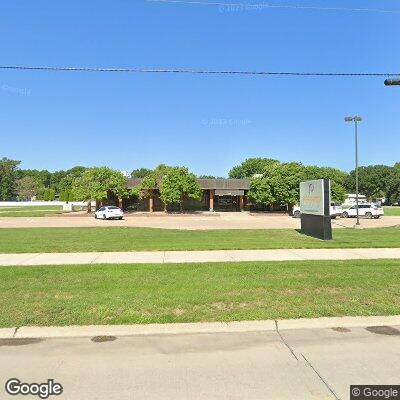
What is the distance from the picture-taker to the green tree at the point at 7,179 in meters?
122

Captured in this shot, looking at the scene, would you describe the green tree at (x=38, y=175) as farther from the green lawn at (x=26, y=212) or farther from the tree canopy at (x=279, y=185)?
the tree canopy at (x=279, y=185)

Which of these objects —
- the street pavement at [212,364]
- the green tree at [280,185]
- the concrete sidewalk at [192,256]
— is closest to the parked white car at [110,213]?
the green tree at [280,185]

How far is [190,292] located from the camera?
7.66 meters

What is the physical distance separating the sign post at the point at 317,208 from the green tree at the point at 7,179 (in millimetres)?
117992

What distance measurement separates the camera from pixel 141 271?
9.81m

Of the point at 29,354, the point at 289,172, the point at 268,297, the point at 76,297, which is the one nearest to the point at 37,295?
the point at 76,297

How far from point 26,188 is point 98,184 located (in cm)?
7850

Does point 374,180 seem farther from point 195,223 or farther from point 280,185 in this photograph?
point 195,223

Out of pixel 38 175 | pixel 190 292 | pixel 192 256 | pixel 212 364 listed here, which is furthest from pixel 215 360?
pixel 38 175

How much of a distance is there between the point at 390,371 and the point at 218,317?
2.57m

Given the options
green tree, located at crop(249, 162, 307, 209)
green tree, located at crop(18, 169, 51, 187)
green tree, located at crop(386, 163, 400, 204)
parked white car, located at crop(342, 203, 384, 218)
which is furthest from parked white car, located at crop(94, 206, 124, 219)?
green tree, located at crop(18, 169, 51, 187)

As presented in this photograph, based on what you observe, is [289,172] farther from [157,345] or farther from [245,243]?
[157,345]

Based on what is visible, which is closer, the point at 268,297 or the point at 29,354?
the point at 29,354

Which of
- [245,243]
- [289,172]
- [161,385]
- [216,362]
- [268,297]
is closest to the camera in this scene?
[161,385]
